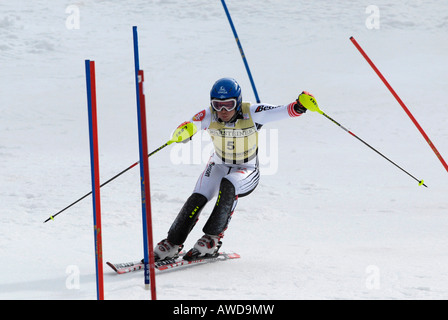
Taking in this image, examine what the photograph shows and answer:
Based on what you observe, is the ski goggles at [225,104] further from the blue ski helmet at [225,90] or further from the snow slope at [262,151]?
the snow slope at [262,151]

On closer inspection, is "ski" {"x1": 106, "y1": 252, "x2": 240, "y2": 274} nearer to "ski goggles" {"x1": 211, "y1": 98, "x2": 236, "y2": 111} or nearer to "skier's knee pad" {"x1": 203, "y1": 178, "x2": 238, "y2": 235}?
"skier's knee pad" {"x1": 203, "y1": 178, "x2": 238, "y2": 235}

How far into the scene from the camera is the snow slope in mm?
5227

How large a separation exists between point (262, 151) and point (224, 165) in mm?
4828

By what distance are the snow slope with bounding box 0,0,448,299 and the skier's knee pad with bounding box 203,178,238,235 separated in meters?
0.35

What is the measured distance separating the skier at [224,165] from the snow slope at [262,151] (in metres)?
0.32

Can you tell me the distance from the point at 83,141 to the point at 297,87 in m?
7.28

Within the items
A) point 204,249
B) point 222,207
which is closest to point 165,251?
point 204,249

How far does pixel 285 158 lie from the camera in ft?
35.8

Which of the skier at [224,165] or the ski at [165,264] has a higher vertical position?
the skier at [224,165]

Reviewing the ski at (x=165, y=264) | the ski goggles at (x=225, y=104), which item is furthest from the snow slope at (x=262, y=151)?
the ski goggles at (x=225, y=104)

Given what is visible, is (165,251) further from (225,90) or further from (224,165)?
(225,90)

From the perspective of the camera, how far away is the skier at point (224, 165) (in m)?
5.43

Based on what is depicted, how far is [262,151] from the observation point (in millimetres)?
10523

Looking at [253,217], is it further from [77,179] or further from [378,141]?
[378,141]
